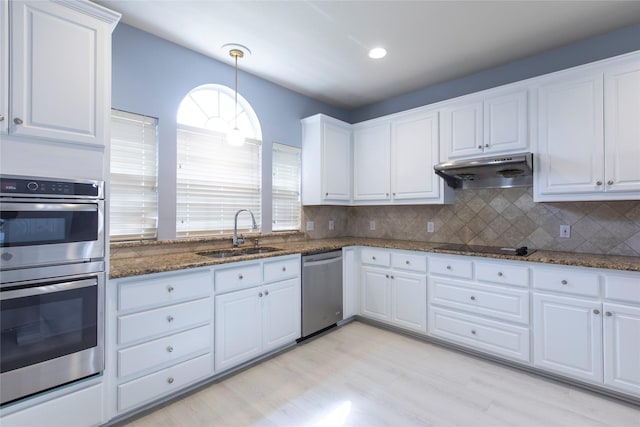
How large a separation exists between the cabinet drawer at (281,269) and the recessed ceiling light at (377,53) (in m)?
2.00

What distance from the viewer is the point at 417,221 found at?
3.66 meters

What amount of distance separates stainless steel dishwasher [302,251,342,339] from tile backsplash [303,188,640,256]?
77 centimetres

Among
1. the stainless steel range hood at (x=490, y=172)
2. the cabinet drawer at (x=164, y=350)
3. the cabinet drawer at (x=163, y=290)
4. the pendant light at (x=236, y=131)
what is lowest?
the cabinet drawer at (x=164, y=350)

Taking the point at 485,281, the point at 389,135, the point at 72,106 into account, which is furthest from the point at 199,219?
the point at 485,281

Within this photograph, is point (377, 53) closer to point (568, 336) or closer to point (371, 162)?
point (371, 162)

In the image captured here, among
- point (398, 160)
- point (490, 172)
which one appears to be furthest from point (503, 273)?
point (398, 160)

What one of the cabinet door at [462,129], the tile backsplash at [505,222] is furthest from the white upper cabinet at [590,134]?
the cabinet door at [462,129]

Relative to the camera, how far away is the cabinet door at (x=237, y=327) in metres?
2.24

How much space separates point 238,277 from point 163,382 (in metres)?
0.81

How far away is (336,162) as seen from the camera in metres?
3.70

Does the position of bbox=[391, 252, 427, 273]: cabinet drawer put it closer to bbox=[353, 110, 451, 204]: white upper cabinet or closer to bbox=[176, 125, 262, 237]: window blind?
bbox=[353, 110, 451, 204]: white upper cabinet

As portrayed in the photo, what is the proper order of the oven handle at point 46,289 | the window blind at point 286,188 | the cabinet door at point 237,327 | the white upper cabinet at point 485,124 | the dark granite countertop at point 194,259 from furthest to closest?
the window blind at point 286,188
the white upper cabinet at point 485,124
the cabinet door at point 237,327
the dark granite countertop at point 194,259
the oven handle at point 46,289

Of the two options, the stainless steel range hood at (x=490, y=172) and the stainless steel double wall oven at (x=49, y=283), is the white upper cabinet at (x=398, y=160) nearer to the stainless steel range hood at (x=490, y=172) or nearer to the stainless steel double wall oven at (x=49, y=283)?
the stainless steel range hood at (x=490, y=172)

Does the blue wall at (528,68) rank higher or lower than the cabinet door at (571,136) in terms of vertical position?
higher
